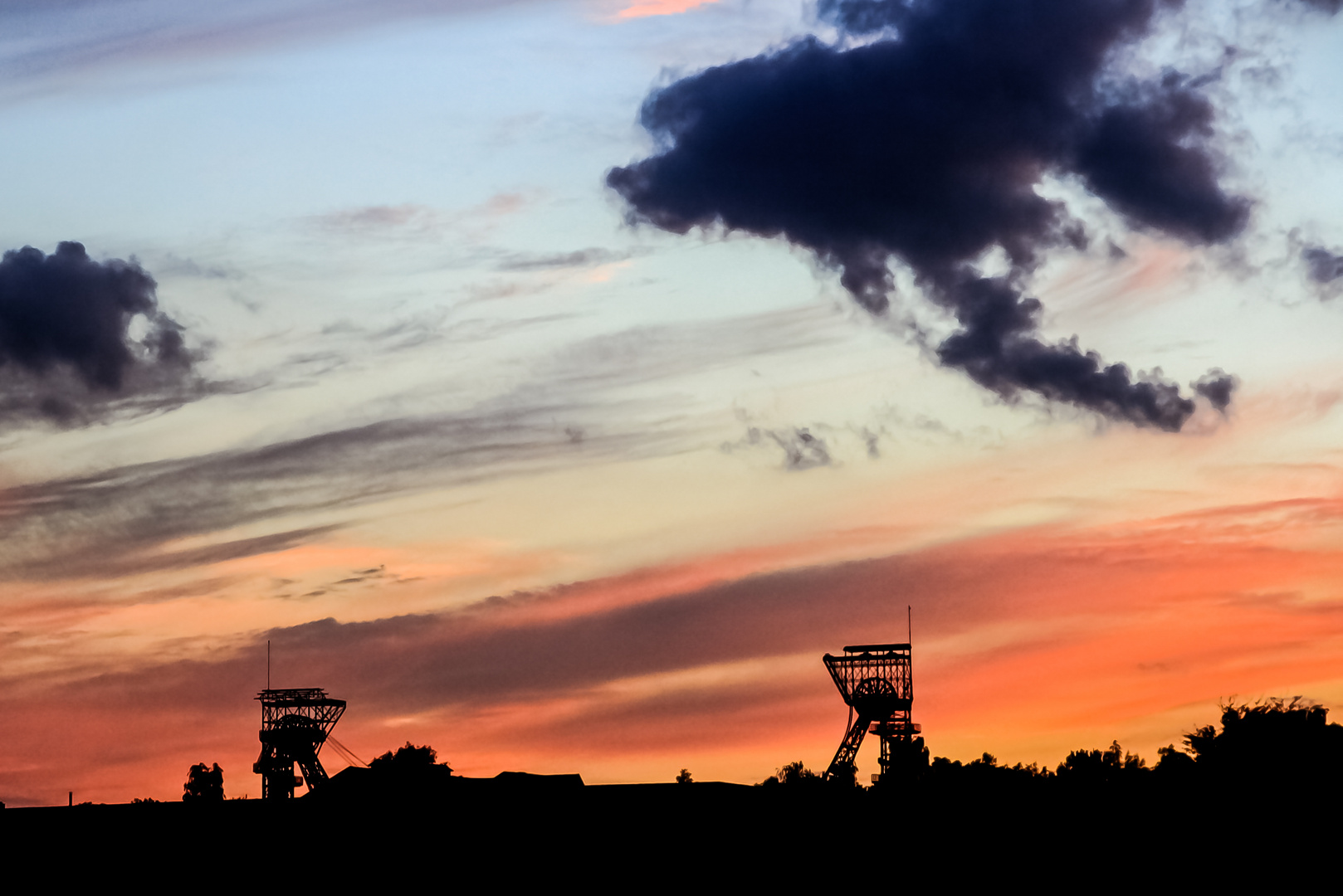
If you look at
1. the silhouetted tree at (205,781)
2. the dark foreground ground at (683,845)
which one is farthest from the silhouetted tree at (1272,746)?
the silhouetted tree at (205,781)

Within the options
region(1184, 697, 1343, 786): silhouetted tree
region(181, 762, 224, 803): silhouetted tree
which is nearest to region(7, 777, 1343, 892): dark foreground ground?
region(1184, 697, 1343, 786): silhouetted tree

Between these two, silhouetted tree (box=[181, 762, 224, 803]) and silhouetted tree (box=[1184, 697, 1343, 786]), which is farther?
silhouetted tree (box=[181, 762, 224, 803])

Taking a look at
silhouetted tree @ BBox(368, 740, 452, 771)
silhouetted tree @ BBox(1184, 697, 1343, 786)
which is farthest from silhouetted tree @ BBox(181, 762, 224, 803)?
silhouetted tree @ BBox(1184, 697, 1343, 786)

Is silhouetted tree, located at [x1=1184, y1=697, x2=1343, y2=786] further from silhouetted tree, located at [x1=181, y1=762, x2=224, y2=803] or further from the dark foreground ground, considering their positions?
silhouetted tree, located at [x1=181, y1=762, x2=224, y2=803]

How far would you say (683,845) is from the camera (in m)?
74.8

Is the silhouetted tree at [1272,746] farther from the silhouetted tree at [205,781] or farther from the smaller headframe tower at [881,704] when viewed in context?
the silhouetted tree at [205,781]

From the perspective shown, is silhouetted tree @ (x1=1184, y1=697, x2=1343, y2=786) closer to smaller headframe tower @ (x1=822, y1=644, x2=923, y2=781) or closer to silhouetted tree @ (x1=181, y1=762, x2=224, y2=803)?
smaller headframe tower @ (x1=822, y1=644, x2=923, y2=781)

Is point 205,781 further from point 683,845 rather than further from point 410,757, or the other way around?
point 683,845

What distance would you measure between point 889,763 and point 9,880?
196 feet

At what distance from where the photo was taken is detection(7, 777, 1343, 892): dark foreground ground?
71375 millimetres

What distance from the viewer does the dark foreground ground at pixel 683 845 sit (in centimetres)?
7138

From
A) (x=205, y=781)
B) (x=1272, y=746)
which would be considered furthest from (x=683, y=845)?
(x=205, y=781)

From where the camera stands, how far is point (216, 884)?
234 feet

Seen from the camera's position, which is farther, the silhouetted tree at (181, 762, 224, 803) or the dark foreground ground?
the silhouetted tree at (181, 762, 224, 803)
